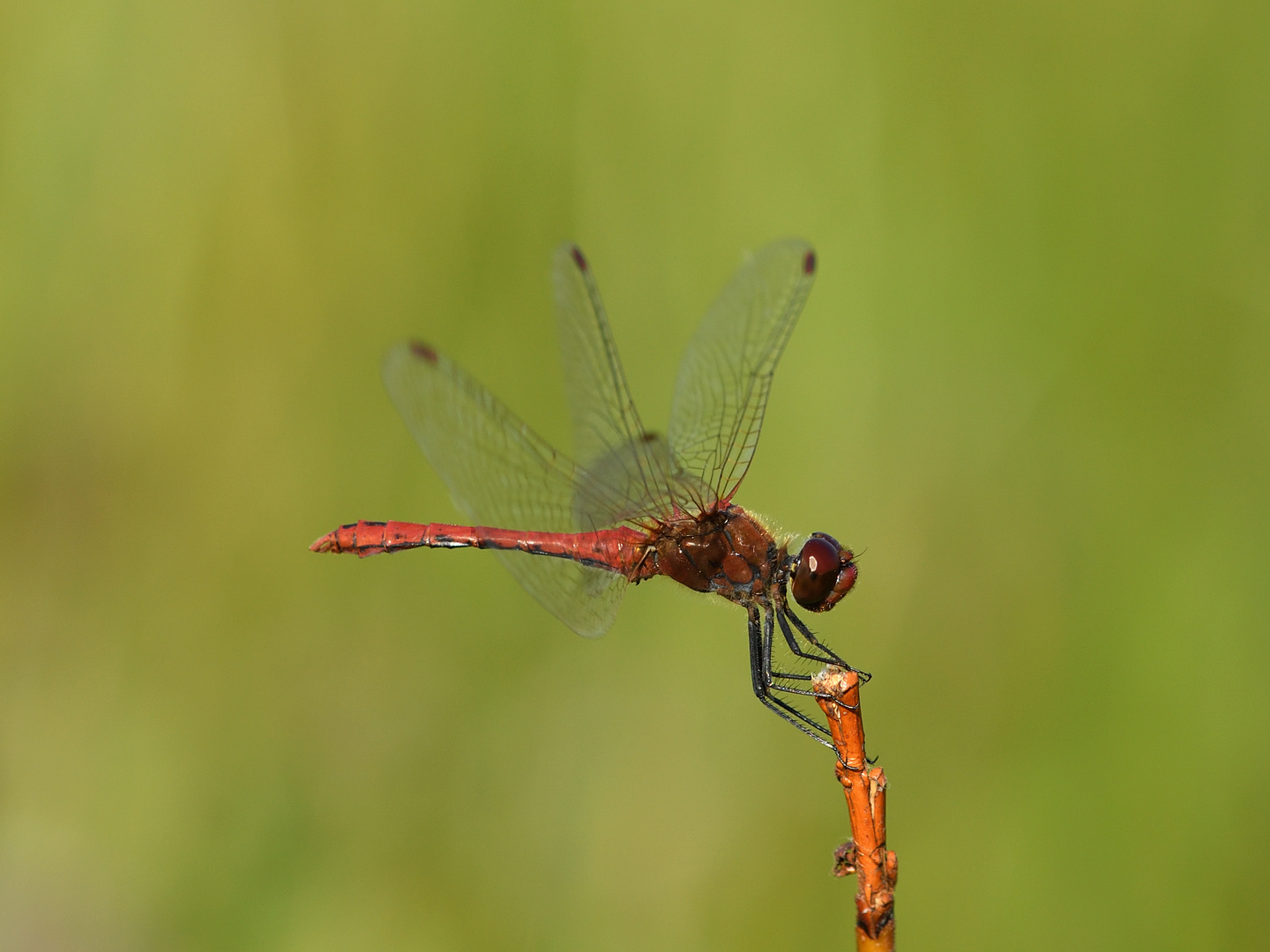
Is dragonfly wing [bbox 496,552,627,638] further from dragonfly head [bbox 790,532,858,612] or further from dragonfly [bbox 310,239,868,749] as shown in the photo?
dragonfly head [bbox 790,532,858,612]

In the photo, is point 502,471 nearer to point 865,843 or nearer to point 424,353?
point 424,353

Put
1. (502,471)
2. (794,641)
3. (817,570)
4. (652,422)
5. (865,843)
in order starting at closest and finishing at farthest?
(865,843) → (817,570) → (794,641) → (502,471) → (652,422)

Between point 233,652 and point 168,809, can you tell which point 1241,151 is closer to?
point 233,652

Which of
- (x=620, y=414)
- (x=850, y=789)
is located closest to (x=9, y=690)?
(x=620, y=414)

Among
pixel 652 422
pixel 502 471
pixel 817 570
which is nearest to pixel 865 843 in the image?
pixel 817 570

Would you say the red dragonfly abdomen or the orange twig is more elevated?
the red dragonfly abdomen

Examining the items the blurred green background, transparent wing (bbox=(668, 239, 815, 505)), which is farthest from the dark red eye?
the blurred green background

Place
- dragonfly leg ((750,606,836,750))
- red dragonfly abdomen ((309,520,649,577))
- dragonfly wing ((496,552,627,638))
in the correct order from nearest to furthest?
1. dragonfly leg ((750,606,836,750))
2. dragonfly wing ((496,552,627,638))
3. red dragonfly abdomen ((309,520,649,577))
